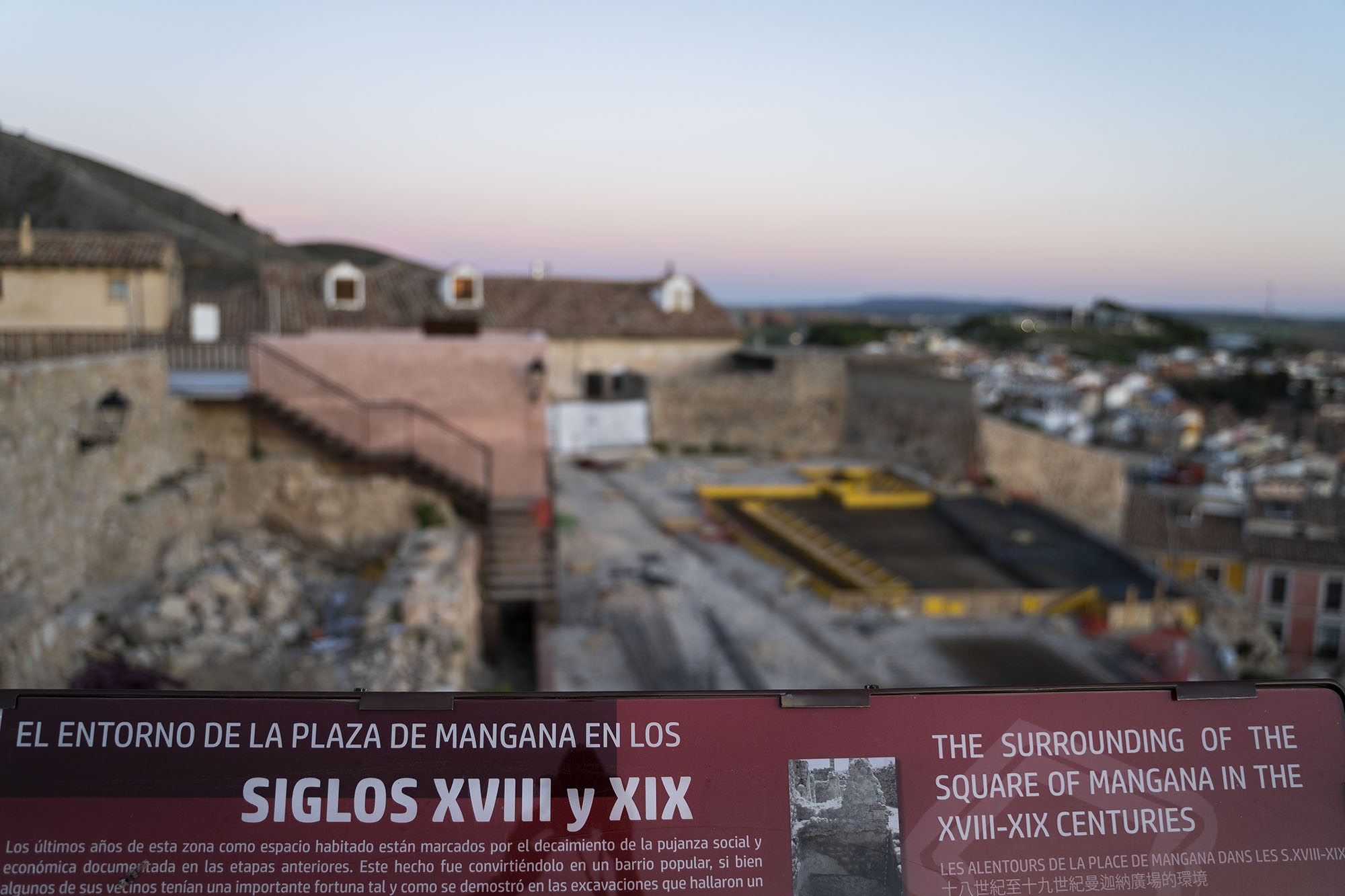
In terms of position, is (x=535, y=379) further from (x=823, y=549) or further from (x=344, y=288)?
(x=344, y=288)

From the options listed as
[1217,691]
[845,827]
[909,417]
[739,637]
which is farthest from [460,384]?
[909,417]

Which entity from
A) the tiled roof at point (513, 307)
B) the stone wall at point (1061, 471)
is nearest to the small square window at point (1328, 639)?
the stone wall at point (1061, 471)

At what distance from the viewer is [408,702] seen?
3191 mm

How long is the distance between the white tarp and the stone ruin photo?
2559cm

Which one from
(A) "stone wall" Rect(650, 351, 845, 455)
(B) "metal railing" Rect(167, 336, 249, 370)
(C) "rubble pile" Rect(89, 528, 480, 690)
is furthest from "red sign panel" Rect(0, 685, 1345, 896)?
(A) "stone wall" Rect(650, 351, 845, 455)

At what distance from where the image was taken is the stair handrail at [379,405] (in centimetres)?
1262

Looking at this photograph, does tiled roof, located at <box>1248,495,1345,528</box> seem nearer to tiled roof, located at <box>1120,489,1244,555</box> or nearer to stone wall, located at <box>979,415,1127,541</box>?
tiled roof, located at <box>1120,489,1244,555</box>

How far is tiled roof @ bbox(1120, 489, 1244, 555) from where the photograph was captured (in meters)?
32.2

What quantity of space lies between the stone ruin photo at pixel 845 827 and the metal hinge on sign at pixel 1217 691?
1068mm

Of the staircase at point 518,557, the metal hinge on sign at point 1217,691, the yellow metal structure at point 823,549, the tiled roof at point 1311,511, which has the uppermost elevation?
the metal hinge on sign at point 1217,691

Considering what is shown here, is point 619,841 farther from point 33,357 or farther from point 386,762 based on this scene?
point 33,357

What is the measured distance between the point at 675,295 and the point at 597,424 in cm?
710

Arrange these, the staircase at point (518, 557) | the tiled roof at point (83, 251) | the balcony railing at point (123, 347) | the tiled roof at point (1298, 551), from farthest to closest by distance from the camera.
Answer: the tiled roof at point (1298, 551) → the tiled roof at point (83, 251) → the staircase at point (518, 557) → the balcony railing at point (123, 347)

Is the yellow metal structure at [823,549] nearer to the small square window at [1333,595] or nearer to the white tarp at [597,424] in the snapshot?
the white tarp at [597,424]
